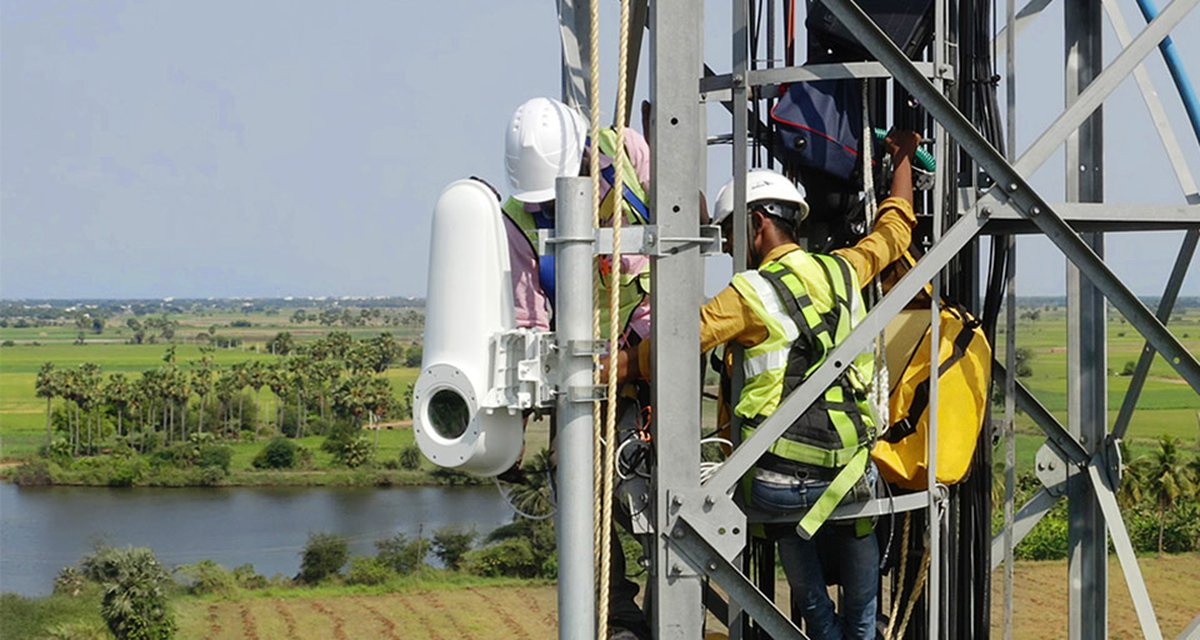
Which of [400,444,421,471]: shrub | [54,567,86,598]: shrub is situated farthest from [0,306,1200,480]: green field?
[54,567,86,598]: shrub

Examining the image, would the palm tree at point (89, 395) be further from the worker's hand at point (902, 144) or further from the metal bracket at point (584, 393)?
the metal bracket at point (584, 393)

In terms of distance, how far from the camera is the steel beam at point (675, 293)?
4.67 meters

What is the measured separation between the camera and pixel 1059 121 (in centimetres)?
502

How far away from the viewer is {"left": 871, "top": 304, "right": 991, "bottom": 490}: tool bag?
539 cm

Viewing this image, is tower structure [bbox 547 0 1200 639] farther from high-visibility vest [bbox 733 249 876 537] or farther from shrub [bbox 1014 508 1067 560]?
shrub [bbox 1014 508 1067 560]

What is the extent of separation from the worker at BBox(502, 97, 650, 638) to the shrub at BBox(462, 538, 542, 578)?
7346 centimetres

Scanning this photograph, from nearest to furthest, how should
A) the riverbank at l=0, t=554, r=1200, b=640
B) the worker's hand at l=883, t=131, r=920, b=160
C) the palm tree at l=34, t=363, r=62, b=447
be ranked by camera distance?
the worker's hand at l=883, t=131, r=920, b=160
the riverbank at l=0, t=554, r=1200, b=640
the palm tree at l=34, t=363, r=62, b=447

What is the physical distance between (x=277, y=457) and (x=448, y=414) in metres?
109

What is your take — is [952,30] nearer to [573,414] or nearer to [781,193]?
[781,193]

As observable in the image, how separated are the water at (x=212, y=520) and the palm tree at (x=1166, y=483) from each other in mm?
39544

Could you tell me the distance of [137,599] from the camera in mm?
70500

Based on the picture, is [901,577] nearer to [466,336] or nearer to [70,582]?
[466,336]

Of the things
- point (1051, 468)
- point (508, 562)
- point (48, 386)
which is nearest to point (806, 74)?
point (1051, 468)

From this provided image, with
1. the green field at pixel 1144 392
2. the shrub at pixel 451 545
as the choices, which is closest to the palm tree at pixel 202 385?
the shrub at pixel 451 545
